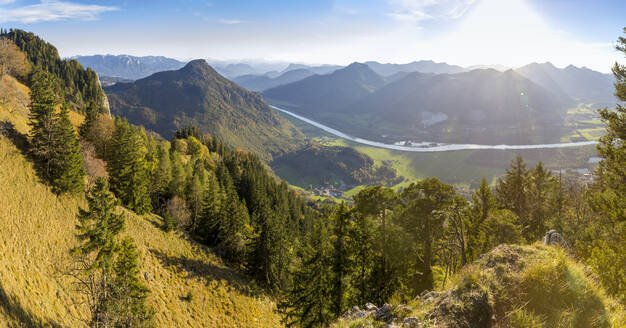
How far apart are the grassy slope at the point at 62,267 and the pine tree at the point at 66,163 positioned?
1.61m

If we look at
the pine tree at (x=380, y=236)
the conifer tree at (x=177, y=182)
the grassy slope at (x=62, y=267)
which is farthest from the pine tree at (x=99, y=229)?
the conifer tree at (x=177, y=182)

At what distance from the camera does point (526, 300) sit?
10.4 m

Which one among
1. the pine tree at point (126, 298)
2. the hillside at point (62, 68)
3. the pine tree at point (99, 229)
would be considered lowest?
the pine tree at point (126, 298)

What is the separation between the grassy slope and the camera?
2314cm

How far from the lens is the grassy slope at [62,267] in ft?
75.9

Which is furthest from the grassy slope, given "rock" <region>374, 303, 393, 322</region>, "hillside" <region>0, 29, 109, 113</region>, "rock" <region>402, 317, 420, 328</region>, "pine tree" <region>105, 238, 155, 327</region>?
"hillside" <region>0, 29, 109, 113</region>

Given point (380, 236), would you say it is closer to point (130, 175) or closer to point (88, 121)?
point (130, 175)

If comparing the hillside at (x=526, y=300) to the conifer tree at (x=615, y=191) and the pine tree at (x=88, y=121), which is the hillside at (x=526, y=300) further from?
the pine tree at (x=88, y=121)

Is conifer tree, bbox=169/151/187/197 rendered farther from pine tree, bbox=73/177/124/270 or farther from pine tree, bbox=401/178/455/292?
pine tree, bbox=401/178/455/292

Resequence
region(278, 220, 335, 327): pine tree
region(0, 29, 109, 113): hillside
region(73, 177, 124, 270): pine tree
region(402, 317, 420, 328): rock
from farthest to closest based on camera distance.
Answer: region(0, 29, 109, 113): hillside
region(278, 220, 335, 327): pine tree
region(73, 177, 124, 270): pine tree
region(402, 317, 420, 328): rock

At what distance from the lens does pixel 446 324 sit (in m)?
10.4

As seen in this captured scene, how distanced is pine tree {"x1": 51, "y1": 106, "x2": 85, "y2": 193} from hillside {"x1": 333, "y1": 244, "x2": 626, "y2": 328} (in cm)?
4486

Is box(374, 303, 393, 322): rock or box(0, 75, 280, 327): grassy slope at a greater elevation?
box(374, 303, 393, 322): rock

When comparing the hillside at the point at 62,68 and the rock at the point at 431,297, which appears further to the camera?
the hillside at the point at 62,68
